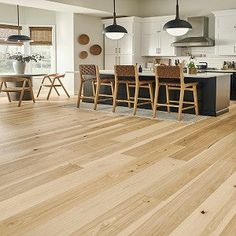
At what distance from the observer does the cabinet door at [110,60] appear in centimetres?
989

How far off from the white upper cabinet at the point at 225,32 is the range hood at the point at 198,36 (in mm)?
226

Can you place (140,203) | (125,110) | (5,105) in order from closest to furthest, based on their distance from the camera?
1. (140,203)
2. (125,110)
3. (5,105)

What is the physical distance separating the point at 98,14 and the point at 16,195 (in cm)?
767

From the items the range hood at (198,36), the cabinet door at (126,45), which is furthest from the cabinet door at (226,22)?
the cabinet door at (126,45)

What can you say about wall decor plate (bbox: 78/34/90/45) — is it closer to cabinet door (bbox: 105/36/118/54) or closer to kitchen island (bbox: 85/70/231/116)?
cabinet door (bbox: 105/36/118/54)

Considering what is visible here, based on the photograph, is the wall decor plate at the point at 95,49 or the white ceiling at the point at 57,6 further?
the wall decor plate at the point at 95,49

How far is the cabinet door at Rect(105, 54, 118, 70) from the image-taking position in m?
9.89

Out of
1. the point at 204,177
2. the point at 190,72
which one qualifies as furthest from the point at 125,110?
the point at 204,177

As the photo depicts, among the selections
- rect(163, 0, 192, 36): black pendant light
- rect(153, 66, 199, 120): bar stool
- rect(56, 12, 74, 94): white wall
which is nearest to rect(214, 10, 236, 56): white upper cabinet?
rect(163, 0, 192, 36): black pendant light

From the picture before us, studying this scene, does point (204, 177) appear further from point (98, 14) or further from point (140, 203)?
point (98, 14)

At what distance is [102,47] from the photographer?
32.9 feet

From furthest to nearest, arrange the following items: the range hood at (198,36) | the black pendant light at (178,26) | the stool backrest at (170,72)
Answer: the range hood at (198,36) < the black pendant light at (178,26) < the stool backrest at (170,72)

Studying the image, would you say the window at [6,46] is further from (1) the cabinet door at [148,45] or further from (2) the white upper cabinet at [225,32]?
(2) the white upper cabinet at [225,32]

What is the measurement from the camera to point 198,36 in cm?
858
